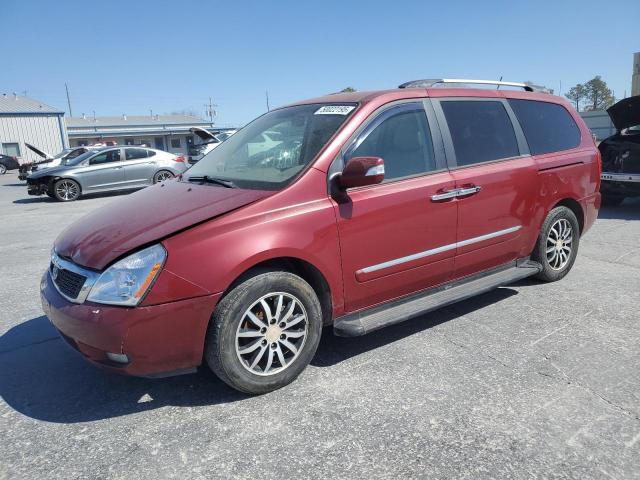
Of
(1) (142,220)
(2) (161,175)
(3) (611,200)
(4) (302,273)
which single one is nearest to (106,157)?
(2) (161,175)

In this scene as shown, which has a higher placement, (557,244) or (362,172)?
(362,172)

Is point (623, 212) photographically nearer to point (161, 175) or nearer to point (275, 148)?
point (275, 148)

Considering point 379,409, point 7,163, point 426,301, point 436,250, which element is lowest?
point 379,409

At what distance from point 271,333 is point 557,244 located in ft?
10.4

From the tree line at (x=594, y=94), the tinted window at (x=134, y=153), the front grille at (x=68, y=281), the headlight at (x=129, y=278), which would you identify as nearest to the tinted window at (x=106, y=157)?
the tinted window at (x=134, y=153)

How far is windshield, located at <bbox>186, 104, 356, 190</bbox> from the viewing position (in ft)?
10.4

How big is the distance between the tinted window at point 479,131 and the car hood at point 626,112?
5204mm

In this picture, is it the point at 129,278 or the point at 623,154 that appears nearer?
the point at 129,278

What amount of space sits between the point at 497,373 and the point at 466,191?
1.34 metres

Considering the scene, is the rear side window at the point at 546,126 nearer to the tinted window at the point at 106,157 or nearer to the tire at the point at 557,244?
the tire at the point at 557,244

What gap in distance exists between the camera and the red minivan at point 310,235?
254cm

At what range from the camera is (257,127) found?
3.98 meters

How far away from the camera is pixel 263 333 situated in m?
2.80

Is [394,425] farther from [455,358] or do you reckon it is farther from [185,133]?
[185,133]
